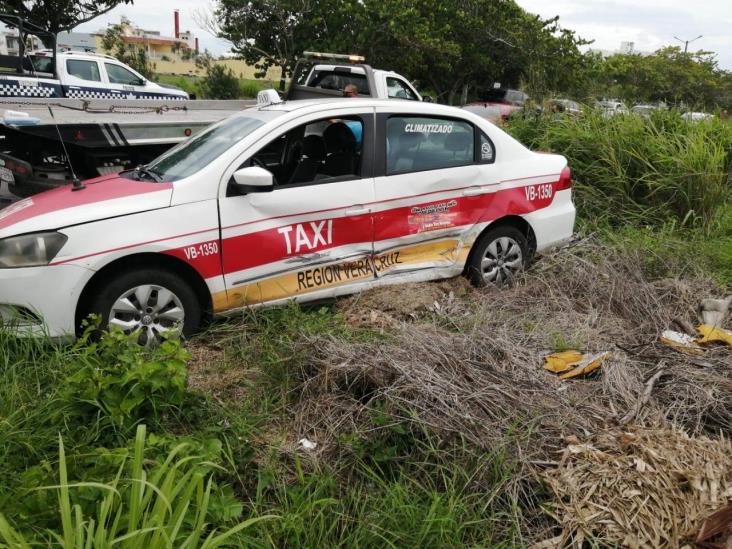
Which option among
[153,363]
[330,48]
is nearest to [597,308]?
[153,363]

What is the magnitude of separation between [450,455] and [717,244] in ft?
15.7

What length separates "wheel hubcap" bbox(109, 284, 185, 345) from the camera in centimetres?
382

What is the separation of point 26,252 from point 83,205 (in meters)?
0.43

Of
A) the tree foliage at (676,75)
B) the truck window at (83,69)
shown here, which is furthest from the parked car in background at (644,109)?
the tree foliage at (676,75)

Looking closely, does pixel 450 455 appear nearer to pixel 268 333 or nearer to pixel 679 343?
pixel 268 333

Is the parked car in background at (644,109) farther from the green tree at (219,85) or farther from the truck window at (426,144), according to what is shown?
the green tree at (219,85)

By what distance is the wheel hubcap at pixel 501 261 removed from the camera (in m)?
5.41

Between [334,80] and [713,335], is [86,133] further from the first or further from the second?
[713,335]

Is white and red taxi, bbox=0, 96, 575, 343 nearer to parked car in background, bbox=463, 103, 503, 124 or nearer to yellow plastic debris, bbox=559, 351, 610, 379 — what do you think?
yellow plastic debris, bbox=559, 351, 610, 379

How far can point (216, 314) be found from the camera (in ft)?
13.8

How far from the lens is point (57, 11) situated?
18.7m

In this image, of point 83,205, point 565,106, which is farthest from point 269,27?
point 83,205

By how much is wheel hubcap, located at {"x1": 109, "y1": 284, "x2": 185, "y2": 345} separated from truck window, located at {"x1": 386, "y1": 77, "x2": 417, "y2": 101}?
7152 mm

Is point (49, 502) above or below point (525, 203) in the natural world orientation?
below
